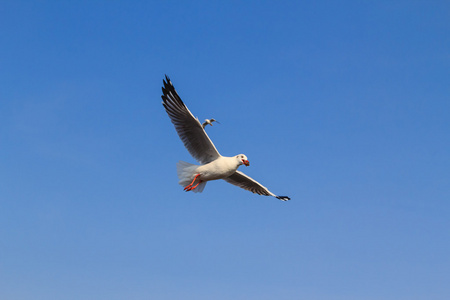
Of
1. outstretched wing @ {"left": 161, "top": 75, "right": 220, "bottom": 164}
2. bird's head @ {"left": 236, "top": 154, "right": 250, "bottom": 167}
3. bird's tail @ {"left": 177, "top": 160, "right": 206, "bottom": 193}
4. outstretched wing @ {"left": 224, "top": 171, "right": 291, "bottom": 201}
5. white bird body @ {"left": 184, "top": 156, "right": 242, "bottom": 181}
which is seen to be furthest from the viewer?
outstretched wing @ {"left": 224, "top": 171, "right": 291, "bottom": 201}

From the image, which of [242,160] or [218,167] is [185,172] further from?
[242,160]

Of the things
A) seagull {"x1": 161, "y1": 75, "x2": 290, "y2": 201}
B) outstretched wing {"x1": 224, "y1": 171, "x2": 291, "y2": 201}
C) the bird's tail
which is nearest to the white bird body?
seagull {"x1": 161, "y1": 75, "x2": 290, "y2": 201}

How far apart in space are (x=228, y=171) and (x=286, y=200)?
674cm

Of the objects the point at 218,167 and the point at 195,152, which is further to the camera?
the point at 195,152

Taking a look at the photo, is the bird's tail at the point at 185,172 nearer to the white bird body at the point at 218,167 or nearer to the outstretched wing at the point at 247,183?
the white bird body at the point at 218,167

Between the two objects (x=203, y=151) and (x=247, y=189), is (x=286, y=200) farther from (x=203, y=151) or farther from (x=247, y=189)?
(x=203, y=151)

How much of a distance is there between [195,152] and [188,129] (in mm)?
1128

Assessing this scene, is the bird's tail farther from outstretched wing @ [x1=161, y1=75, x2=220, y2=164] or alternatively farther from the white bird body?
outstretched wing @ [x1=161, y1=75, x2=220, y2=164]

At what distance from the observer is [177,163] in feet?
77.9

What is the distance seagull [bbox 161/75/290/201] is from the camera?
22.9 meters

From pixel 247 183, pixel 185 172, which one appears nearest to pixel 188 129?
pixel 185 172

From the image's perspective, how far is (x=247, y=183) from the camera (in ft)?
88.5

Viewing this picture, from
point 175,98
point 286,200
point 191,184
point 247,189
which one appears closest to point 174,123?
point 175,98

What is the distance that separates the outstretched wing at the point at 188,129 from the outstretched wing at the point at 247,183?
2.94m
